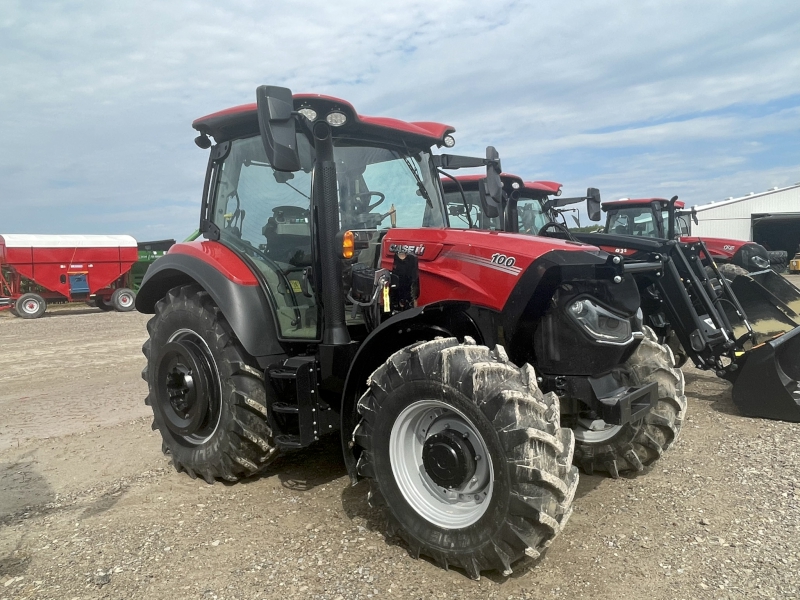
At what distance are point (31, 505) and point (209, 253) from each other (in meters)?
1.90

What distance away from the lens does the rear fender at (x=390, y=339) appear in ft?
10.7

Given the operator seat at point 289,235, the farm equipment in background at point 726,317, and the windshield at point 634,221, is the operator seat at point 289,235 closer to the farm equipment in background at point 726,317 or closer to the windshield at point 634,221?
the farm equipment in background at point 726,317

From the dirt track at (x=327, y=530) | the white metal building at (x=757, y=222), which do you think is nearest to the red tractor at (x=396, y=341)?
the dirt track at (x=327, y=530)

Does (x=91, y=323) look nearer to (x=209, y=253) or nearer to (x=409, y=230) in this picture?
(x=209, y=253)

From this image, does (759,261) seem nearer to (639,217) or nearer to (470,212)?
(639,217)

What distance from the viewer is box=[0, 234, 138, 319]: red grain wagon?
1650 cm

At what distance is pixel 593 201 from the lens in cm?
953

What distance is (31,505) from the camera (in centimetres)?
388

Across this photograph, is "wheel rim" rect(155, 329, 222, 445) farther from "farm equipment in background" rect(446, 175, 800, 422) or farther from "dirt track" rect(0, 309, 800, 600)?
"farm equipment in background" rect(446, 175, 800, 422)

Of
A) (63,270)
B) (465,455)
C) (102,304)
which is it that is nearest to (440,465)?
(465,455)

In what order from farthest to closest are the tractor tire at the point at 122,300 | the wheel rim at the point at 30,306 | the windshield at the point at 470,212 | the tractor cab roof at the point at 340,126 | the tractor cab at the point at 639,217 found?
the tractor tire at the point at 122,300, the wheel rim at the point at 30,306, the tractor cab at the point at 639,217, the windshield at the point at 470,212, the tractor cab roof at the point at 340,126

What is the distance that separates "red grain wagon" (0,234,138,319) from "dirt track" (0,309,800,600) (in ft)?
43.3

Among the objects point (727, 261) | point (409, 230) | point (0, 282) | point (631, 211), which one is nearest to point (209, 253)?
point (409, 230)

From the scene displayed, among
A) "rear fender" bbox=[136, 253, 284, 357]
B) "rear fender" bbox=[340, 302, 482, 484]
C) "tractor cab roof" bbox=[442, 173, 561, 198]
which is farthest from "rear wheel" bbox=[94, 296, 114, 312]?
"rear fender" bbox=[340, 302, 482, 484]
